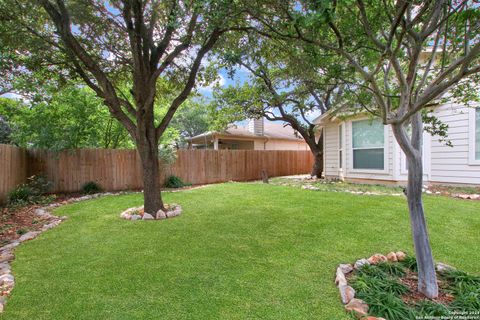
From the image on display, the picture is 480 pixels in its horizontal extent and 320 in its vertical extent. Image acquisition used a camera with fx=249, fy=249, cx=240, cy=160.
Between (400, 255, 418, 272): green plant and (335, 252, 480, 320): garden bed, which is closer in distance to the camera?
(335, 252, 480, 320): garden bed

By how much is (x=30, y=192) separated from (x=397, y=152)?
1113 centimetres

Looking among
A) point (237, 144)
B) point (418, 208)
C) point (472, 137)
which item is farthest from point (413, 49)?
point (237, 144)

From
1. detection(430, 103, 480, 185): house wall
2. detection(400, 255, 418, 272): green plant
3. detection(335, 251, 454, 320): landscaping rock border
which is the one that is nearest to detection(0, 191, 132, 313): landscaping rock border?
detection(335, 251, 454, 320): landscaping rock border

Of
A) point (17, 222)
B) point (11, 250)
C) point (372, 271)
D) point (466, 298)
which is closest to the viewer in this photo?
point (466, 298)

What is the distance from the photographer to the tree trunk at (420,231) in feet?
7.82

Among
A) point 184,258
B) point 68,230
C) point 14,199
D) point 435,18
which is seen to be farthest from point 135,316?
point 14,199

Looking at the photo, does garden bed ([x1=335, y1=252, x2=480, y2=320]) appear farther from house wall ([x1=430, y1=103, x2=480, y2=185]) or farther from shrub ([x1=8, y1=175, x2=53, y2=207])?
shrub ([x1=8, y1=175, x2=53, y2=207])

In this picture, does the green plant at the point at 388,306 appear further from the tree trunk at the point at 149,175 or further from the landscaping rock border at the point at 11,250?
the tree trunk at the point at 149,175

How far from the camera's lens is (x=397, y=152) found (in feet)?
26.1

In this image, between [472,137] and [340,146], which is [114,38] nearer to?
[340,146]

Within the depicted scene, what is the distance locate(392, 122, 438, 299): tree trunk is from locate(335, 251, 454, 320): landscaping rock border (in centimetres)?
57

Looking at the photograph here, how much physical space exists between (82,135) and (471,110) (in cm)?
1220

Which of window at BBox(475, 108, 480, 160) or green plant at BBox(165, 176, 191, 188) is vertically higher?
window at BBox(475, 108, 480, 160)

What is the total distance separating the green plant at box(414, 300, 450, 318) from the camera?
2043 mm
